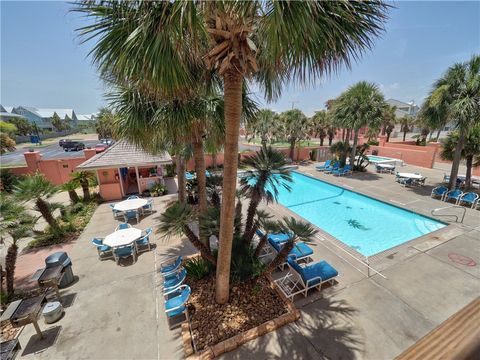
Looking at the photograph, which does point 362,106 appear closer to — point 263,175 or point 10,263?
point 263,175

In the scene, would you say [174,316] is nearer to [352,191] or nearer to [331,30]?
[331,30]

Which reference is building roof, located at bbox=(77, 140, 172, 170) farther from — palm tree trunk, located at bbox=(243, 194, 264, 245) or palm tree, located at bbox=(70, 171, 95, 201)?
palm tree trunk, located at bbox=(243, 194, 264, 245)

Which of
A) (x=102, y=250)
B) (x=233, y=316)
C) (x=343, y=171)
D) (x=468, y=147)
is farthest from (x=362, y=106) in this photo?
(x=102, y=250)

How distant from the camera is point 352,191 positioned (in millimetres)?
15914

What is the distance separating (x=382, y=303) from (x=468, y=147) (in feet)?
45.6

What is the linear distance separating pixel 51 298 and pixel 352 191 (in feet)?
56.9

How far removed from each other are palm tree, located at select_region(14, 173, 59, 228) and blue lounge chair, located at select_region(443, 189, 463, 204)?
21.4 m

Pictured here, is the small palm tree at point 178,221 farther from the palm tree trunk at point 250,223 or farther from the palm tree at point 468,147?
the palm tree at point 468,147

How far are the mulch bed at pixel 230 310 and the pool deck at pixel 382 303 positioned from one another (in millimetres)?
436

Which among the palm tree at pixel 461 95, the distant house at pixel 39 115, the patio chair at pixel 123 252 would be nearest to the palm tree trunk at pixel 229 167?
the patio chair at pixel 123 252

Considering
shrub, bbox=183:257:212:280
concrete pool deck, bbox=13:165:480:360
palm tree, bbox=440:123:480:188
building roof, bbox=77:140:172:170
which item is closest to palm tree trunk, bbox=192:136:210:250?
shrub, bbox=183:257:212:280

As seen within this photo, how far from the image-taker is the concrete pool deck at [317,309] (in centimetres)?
480

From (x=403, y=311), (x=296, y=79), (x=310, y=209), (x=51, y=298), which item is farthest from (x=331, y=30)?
(x=310, y=209)

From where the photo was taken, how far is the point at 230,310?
5.50 m
